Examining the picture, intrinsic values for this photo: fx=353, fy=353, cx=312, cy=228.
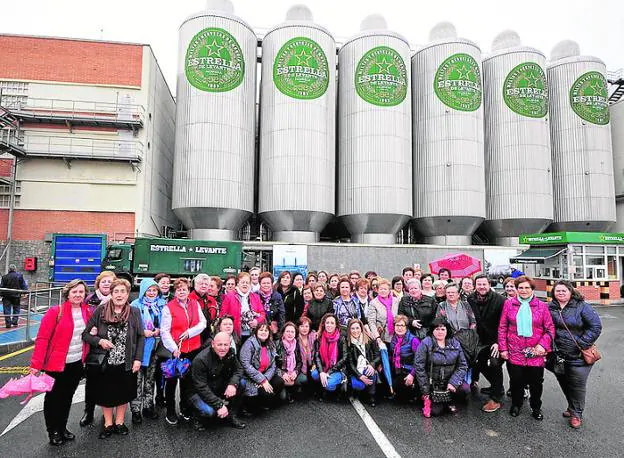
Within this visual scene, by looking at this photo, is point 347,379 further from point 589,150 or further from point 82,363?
point 589,150

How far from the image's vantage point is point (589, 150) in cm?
2808

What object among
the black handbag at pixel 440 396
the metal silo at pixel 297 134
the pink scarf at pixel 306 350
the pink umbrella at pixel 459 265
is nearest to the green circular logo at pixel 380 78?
the metal silo at pixel 297 134

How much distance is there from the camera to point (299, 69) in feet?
76.7

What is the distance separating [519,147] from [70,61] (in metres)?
31.5

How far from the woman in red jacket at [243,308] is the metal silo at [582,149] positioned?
101ft

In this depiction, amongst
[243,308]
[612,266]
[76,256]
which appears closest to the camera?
[243,308]

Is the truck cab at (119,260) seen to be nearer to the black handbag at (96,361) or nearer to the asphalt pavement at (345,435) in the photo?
the asphalt pavement at (345,435)

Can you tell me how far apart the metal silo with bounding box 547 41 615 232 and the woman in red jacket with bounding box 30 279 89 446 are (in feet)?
108

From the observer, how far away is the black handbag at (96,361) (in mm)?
4137

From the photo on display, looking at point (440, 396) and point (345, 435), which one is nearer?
point (345, 435)

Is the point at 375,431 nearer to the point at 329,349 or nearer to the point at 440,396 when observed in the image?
the point at 440,396

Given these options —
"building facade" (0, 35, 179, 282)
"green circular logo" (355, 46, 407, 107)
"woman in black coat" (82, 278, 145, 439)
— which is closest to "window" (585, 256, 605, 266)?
"green circular logo" (355, 46, 407, 107)

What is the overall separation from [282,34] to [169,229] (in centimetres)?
1616

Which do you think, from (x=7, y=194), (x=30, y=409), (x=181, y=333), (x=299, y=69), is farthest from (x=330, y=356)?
(x=7, y=194)
